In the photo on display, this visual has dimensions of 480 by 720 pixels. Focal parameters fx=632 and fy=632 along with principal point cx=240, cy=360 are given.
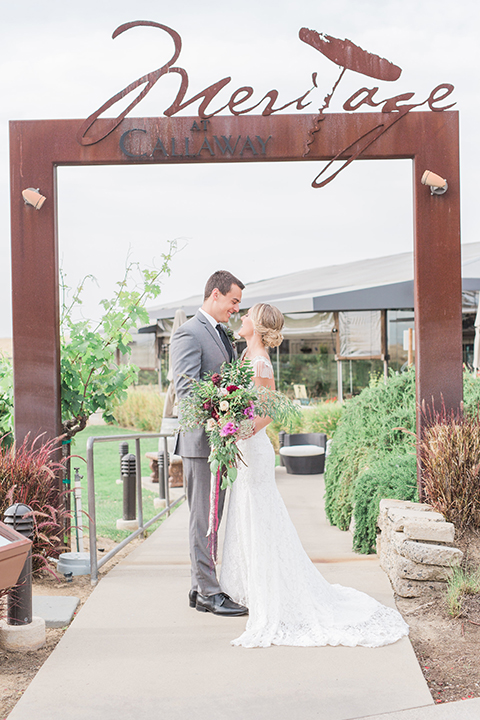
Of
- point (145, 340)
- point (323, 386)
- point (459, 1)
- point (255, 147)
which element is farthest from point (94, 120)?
point (145, 340)

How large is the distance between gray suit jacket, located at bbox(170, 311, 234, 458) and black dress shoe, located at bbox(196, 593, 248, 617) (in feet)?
2.78

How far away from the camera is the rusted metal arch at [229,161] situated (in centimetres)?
500

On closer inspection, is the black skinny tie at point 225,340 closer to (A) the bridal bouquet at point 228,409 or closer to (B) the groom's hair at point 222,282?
(B) the groom's hair at point 222,282

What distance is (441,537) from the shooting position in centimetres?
405

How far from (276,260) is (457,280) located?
29.6 metres

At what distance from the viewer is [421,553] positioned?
157 inches

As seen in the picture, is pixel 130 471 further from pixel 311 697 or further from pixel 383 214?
pixel 383 214

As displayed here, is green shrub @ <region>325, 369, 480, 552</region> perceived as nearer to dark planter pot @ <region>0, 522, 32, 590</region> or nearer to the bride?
the bride

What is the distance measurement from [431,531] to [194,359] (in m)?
1.88

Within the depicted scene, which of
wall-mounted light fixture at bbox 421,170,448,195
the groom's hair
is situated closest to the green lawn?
the groom's hair

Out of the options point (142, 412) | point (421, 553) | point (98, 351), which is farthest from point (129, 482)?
point (142, 412)

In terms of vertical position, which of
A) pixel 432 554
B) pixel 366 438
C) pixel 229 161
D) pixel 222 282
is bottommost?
pixel 432 554

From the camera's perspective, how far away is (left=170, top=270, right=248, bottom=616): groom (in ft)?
12.3

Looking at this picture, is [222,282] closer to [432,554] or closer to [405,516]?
[405,516]
